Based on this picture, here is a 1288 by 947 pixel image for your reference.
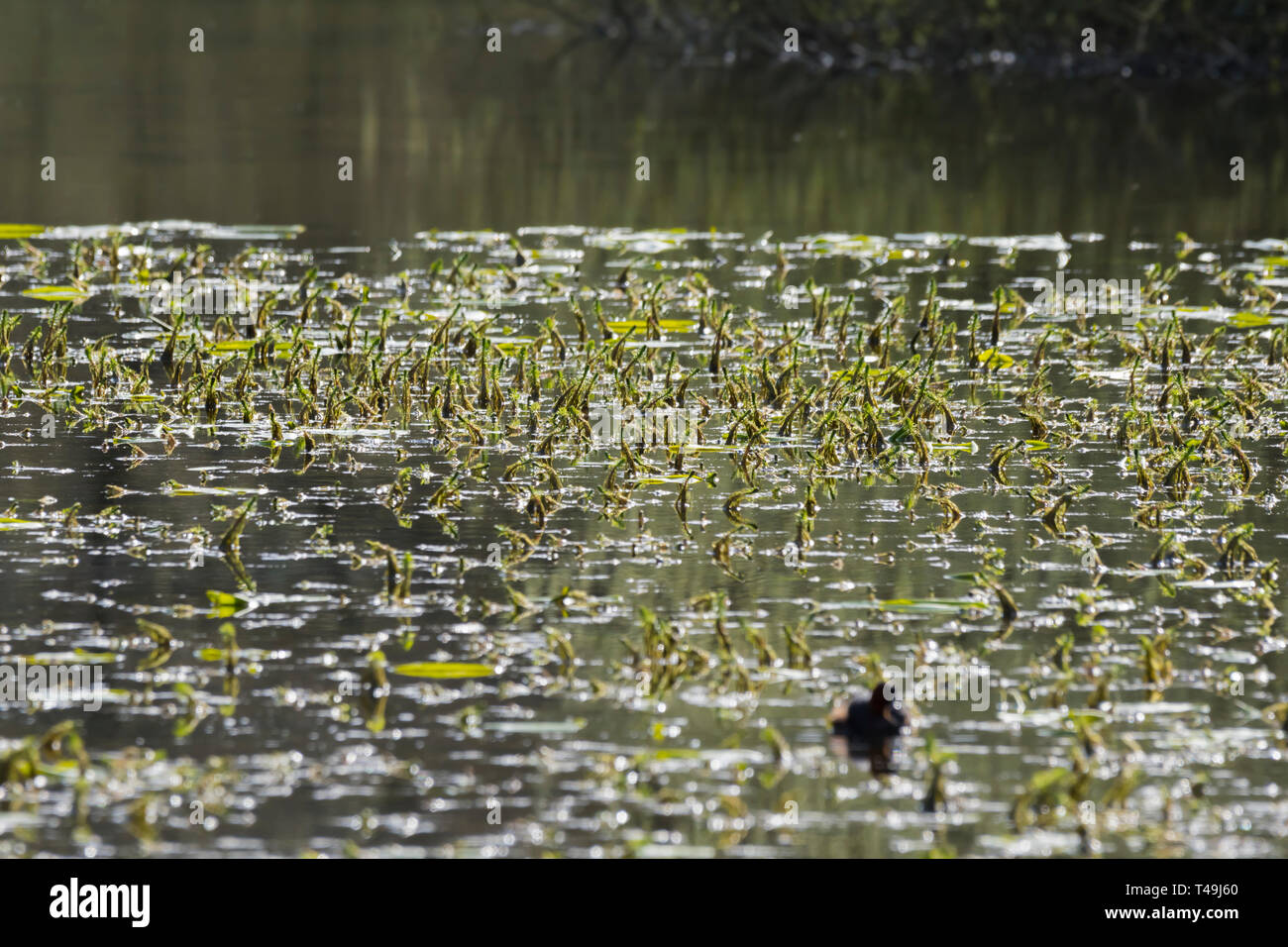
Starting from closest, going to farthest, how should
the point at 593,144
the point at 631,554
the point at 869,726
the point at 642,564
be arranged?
the point at 869,726 < the point at 642,564 < the point at 631,554 < the point at 593,144

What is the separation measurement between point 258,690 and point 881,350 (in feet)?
24.9

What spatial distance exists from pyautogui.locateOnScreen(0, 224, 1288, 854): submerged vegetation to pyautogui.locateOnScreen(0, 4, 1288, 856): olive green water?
3cm

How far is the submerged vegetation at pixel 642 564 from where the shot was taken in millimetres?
→ 7305

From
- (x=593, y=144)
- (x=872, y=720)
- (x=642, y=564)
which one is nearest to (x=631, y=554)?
(x=642, y=564)

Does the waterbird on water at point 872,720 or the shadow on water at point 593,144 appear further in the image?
the shadow on water at point 593,144

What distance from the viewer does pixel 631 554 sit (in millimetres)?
10070

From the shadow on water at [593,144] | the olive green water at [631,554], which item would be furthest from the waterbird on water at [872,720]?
the shadow on water at [593,144]

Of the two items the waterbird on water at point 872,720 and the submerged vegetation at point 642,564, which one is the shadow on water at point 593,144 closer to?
the submerged vegetation at point 642,564

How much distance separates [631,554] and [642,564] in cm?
17

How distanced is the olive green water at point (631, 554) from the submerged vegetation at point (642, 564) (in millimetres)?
25

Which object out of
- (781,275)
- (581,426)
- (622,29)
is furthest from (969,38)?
(581,426)

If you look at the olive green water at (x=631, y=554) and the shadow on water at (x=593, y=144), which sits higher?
the shadow on water at (x=593, y=144)

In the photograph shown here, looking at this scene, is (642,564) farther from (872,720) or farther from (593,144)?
(593,144)

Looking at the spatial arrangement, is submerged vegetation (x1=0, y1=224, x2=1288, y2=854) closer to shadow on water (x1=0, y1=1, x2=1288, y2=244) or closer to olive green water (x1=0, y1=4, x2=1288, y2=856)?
olive green water (x1=0, y1=4, x2=1288, y2=856)
